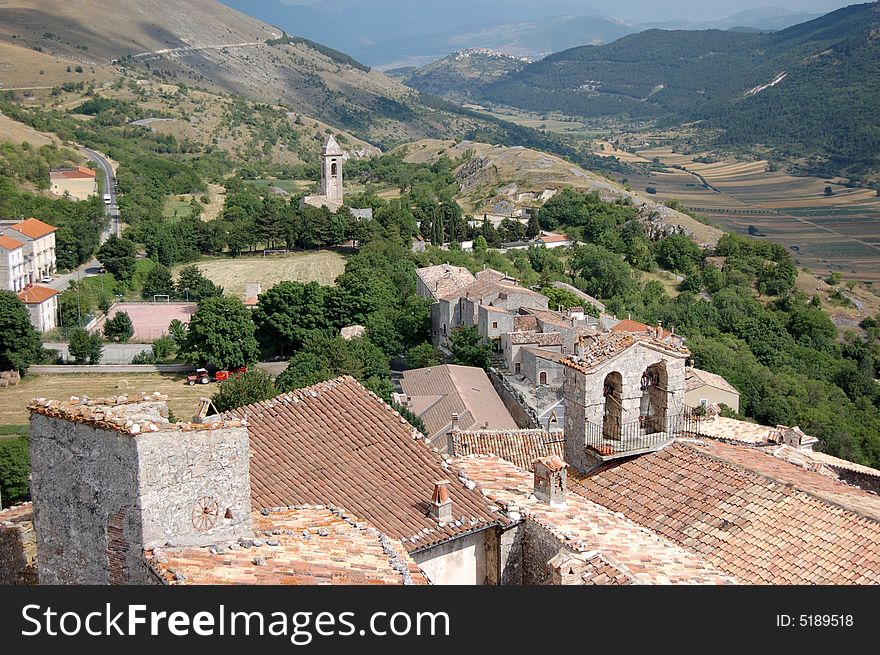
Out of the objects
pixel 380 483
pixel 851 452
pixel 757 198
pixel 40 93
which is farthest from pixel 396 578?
pixel 757 198

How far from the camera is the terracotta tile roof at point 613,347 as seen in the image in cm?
1633

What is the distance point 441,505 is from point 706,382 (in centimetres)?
3626

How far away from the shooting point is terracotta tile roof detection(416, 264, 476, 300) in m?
54.6

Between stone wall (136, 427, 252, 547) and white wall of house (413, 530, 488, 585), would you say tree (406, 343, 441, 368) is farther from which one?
stone wall (136, 427, 252, 547)

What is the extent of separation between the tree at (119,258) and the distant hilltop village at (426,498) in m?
53.8

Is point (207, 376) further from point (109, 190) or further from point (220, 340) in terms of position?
point (109, 190)

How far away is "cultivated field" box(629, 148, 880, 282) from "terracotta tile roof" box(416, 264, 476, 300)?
74621 mm

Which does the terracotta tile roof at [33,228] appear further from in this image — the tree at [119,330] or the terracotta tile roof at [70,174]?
the terracotta tile roof at [70,174]

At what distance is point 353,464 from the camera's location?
42.7 feet

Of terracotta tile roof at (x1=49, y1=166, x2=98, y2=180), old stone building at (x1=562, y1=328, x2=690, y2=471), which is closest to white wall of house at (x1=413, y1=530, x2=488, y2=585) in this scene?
old stone building at (x1=562, y1=328, x2=690, y2=471)

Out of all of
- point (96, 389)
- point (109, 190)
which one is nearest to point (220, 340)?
point (96, 389)

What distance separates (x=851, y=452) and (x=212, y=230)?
51000 mm

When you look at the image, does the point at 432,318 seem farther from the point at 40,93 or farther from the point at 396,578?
the point at 40,93

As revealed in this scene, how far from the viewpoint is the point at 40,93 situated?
142 meters
